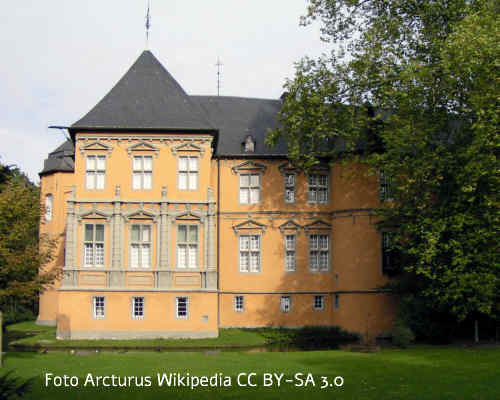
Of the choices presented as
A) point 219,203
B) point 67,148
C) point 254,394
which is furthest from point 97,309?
point 254,394

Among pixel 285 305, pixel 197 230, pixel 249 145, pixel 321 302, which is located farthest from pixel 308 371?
pixel 249 145

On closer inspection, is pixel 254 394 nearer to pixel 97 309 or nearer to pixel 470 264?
pixel 470 264

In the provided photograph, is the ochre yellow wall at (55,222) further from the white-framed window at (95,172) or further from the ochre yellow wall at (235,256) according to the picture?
the white-framed window at (95,172)

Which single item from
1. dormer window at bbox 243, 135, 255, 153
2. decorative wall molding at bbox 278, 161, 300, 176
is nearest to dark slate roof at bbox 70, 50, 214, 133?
dormer window at bbox 243, 135, 255, 153

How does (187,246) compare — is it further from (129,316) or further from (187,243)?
(129,316)

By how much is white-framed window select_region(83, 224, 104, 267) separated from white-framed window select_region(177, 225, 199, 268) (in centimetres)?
372

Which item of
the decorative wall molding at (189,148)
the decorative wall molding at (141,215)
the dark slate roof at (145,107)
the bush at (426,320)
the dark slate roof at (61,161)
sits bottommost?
the bush at (426,320)

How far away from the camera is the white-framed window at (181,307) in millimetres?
26375

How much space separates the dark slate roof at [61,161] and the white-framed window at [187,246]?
36.2 feet

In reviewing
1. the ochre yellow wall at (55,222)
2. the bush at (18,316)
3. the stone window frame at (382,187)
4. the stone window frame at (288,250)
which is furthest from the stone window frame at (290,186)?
the bush at (18,316)

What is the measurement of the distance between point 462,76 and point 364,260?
10.8m

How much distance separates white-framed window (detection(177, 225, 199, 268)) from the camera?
27069 millimetres

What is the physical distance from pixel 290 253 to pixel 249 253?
224 cm

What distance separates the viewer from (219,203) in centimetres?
3053
